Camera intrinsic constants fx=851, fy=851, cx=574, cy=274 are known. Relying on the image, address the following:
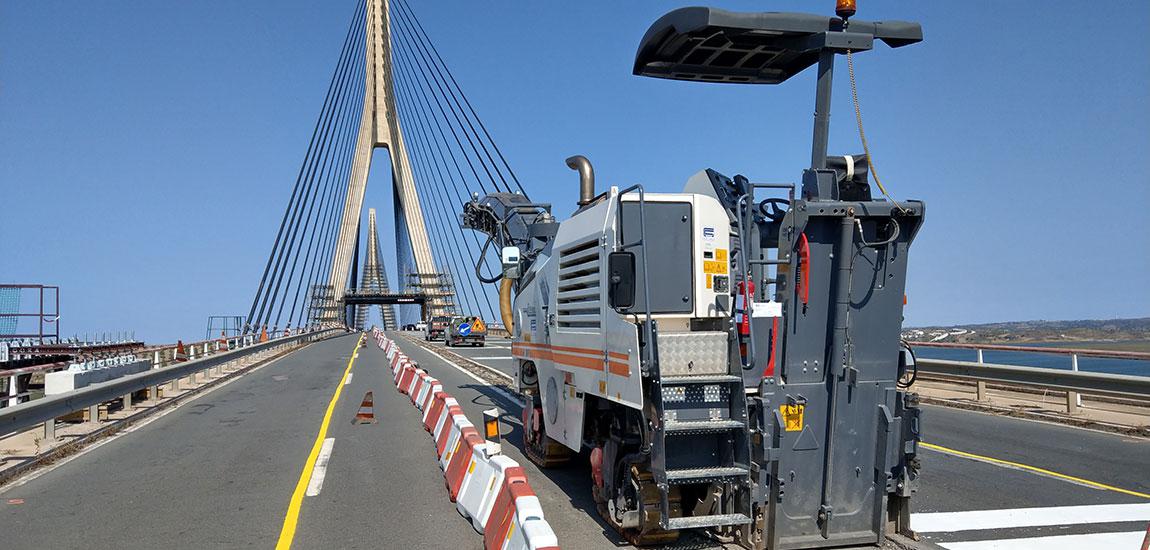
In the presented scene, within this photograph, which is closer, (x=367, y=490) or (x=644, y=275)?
(x=644, y=275)

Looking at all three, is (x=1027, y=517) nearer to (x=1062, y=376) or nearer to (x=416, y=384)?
(x=1062, y=376)

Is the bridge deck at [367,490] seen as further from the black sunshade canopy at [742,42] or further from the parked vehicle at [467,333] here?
the parked vehicle at [467,333]

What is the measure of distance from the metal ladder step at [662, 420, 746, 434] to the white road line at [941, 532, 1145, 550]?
2.12m

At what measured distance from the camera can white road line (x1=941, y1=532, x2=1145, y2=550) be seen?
6.77m

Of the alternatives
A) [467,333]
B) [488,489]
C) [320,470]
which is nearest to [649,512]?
[488,489]

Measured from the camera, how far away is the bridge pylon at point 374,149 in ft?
186

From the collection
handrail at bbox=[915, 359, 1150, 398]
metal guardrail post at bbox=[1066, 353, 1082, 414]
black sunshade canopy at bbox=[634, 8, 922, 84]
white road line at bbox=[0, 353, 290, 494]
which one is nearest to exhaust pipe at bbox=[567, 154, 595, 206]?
black sunshade canopy at bbox=[634, 8, 922, 84]

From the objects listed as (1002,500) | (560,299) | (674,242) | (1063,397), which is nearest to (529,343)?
(560,299)

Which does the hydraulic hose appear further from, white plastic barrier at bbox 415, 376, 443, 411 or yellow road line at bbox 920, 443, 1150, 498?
yellow road line at bbox 920, 443, 1150, 498

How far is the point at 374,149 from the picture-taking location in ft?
213

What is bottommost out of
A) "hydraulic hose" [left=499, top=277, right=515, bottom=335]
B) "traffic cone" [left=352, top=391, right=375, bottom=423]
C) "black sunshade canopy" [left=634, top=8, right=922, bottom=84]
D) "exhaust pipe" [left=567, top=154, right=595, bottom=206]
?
"traffic cone" [left=352, top=391, right=375, bottom=423]

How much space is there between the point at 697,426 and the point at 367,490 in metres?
4.36

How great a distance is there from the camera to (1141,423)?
13414mm

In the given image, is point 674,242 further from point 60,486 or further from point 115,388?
point 115,388
